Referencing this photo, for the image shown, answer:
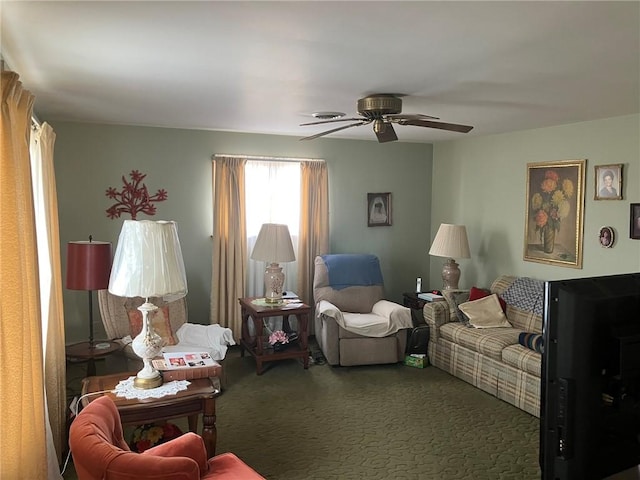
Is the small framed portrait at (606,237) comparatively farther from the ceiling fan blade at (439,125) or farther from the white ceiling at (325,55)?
the ceiling fan blade at (439,125)

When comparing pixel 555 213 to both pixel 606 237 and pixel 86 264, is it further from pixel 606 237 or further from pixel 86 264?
pixel 86 264

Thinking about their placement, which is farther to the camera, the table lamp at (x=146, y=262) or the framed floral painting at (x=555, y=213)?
the framed floral painting at (x=555, y=213)

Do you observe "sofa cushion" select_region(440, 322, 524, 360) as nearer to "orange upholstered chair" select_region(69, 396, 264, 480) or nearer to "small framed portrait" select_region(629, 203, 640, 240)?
"small framed portrait" select_region(629, 203, 640, 240)

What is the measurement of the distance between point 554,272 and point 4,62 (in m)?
4.66

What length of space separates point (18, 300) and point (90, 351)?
1922mm

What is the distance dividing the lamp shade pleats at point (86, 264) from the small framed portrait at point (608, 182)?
4.08m

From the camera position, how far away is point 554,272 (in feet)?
16.4

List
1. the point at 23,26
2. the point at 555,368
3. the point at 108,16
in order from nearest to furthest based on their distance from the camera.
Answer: the point at 555,368 → the point at 108,16 → the point at 23,26

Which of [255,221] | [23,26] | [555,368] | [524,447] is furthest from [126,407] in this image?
[255,221]

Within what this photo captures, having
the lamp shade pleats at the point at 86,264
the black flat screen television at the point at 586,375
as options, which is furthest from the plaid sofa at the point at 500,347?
the black flat screen television at the point at 586,375

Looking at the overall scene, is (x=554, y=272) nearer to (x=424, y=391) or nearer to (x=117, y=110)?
(x=424, y=391)

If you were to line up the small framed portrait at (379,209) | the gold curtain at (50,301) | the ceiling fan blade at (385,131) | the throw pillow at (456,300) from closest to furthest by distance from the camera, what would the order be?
the gold curtain at (50,301) → the ceiling fan blade at (385,131) → the throw pillow at (456,300) → the small framed portrait at (379,209)

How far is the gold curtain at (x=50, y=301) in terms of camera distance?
125 inches

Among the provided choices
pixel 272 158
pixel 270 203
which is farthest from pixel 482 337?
pixel 272 158
